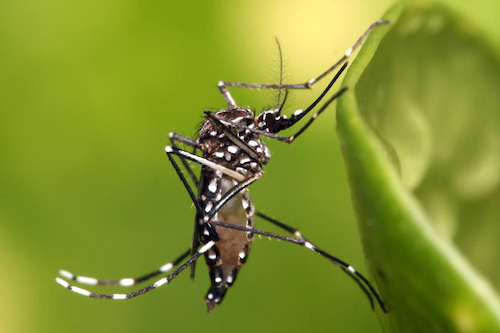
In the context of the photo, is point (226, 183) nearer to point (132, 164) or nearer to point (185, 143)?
point (185, 143)

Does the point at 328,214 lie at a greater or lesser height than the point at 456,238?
greater

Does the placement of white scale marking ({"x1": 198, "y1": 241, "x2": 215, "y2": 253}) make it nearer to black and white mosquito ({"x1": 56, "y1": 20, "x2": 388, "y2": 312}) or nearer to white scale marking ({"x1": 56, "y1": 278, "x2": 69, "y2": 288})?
black and white mosquito ({"x1": 56, "y1": 20, "x2": 388, "y2": 312})

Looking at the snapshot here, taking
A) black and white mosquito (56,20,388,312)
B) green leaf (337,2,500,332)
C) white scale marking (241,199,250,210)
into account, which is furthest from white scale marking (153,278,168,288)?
green leaf (337,2,500,332)

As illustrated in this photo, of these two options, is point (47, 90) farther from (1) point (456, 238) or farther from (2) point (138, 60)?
(1) point (456, 238)

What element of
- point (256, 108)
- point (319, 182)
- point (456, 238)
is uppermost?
point (256, 108)

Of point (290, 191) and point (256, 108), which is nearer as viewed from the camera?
point (290, 191)

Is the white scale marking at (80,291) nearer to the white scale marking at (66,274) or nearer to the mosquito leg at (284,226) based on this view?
the white scale marking at (66,274)

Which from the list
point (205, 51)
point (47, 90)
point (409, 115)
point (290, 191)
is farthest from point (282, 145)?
point (409, 115)
